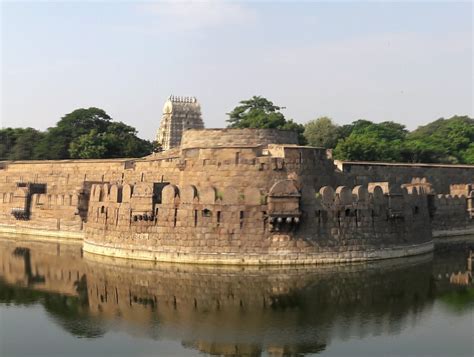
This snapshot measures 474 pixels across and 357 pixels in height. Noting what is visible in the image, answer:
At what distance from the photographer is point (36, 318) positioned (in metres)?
17.0

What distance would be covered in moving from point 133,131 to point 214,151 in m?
38.9

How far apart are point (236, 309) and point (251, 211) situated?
5793 mm

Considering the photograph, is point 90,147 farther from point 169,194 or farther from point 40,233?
point 169,194

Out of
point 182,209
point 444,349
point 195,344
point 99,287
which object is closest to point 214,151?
point 182,209

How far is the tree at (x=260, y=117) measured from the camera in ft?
200

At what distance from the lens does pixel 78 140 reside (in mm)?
56125

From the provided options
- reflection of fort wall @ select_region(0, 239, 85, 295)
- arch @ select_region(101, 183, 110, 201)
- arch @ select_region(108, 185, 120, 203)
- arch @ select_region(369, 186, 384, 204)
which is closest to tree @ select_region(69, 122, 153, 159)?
reflection of fort wall @ select_region(0, 239, 85, 295)

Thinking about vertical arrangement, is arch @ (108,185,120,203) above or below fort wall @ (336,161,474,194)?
below

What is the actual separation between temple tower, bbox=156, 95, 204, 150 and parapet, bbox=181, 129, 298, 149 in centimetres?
6424

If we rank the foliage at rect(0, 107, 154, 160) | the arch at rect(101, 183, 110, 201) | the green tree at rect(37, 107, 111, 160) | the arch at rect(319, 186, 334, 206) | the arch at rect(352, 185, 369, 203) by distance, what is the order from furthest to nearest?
1. the green tree at rect(37, 107, 111, 160)
2. the foliage at rect(0, 107, 154, 160)
3. the arch at rect(101, 183, 110, 201)
4. the arch at rect(352, 185, 369, 203)
5. the arch at rect(319, 186, 334, 206)

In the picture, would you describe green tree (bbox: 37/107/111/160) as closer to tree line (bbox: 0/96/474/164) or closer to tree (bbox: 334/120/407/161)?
tree line (bbox: 0/96/474/164)

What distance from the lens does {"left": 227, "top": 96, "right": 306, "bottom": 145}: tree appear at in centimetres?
6081

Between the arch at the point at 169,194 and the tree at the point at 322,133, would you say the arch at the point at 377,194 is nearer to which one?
the arch at the point at 169,194

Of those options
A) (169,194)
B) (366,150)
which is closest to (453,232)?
(366,150)
